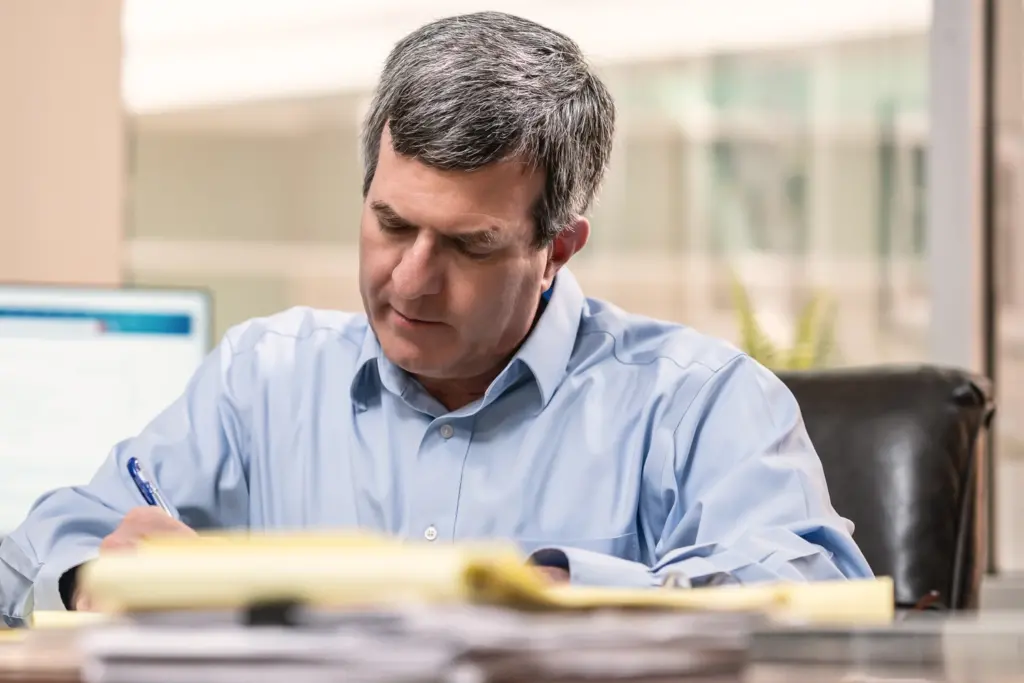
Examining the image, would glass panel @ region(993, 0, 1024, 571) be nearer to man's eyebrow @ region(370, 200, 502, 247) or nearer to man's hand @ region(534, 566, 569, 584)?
man's eyebrow @ region(370, 200, 502, 247)

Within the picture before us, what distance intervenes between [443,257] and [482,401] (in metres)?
0.19

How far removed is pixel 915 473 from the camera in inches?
56.2

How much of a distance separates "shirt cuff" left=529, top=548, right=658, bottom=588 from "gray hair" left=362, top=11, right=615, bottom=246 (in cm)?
42

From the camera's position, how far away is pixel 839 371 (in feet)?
5.12

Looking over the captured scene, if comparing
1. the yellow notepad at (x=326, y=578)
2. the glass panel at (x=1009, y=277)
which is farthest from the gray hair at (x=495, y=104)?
the glass panel at (x=1009, y=277)

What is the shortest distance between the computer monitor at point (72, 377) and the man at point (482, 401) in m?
0.44

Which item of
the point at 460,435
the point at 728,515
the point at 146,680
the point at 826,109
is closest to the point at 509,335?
the point at 460,435

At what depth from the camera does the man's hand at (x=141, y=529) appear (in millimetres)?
Result: 987

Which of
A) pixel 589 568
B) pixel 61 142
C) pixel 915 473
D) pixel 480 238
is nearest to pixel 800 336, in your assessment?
pixel 915 473

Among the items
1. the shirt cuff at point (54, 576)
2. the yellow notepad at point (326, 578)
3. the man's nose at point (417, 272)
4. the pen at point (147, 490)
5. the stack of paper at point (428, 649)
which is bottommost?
the shirt cuff at point (54, 576)

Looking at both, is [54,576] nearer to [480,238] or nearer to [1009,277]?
[480,238]

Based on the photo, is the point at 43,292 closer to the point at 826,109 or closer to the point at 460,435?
the point at 460,435

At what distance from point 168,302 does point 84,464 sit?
276mm

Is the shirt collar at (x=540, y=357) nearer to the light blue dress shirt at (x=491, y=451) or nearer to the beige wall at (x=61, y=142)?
the light blue dress shirt at (x=491, y=451)
